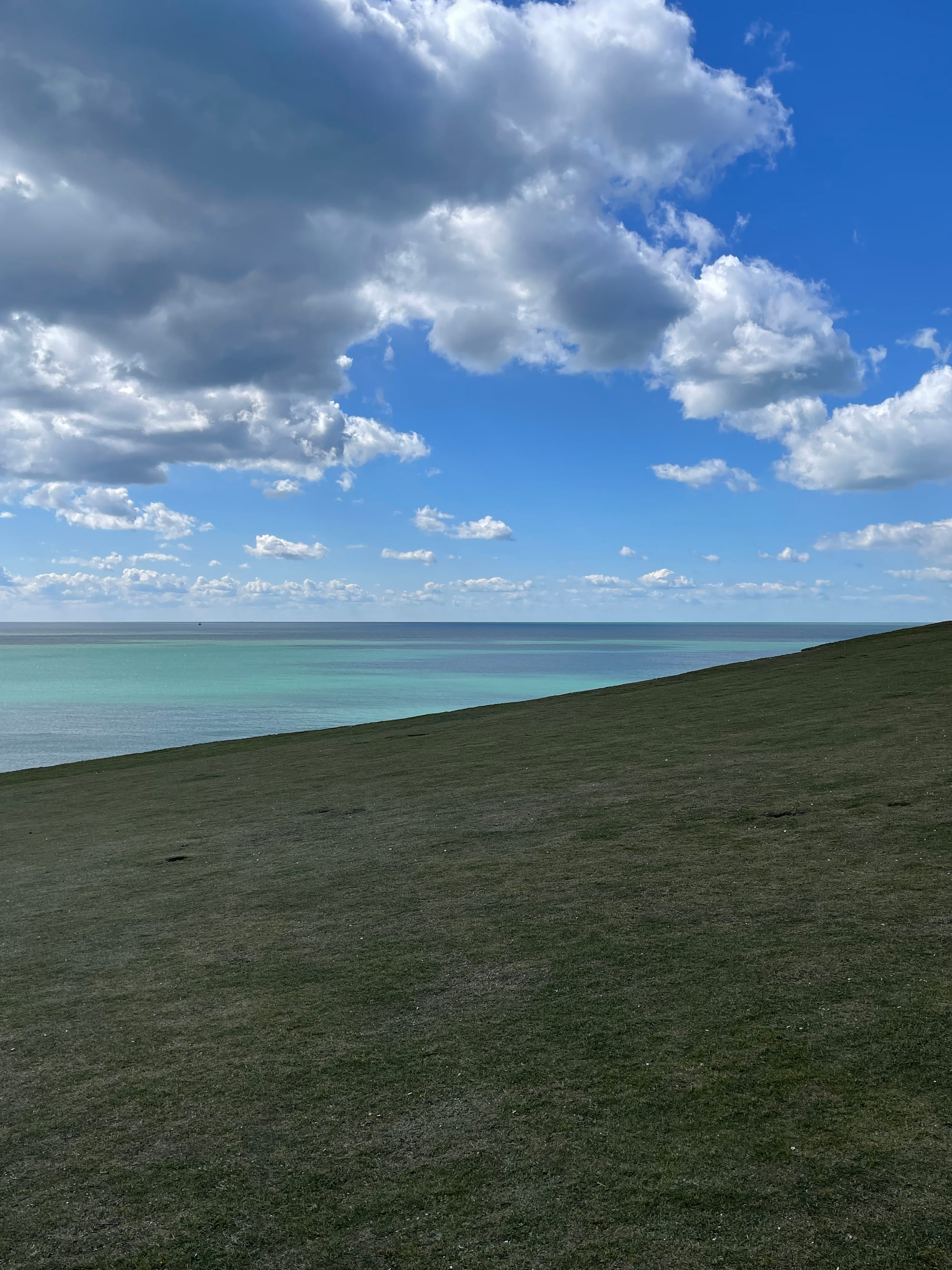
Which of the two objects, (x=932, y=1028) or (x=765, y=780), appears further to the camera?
(x=765, y=780)

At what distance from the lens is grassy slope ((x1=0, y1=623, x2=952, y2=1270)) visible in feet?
14.0

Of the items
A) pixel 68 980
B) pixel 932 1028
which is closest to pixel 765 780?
pixel 932 1028

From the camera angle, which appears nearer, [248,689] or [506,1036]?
[506,1036]

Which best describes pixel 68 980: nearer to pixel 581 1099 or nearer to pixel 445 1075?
pixel 445 1075

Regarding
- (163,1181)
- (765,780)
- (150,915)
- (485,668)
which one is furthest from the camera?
(485,668)

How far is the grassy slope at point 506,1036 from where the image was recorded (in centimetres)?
427

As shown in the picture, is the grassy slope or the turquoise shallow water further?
the turquoise shallow water

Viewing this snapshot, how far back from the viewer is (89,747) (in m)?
46.2

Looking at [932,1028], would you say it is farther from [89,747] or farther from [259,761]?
[89,747]

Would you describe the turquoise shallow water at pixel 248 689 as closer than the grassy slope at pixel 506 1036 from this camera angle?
No

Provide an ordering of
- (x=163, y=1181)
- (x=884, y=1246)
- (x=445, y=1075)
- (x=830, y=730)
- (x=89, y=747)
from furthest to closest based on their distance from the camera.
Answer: (x=89, y=747), (x=830, y=730), (x=445, y=1075), (x=163, y=1181), (x=884, y=1246)

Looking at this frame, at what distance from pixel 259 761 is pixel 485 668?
94653mm

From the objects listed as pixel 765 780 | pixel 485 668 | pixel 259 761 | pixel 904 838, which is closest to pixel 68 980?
pixel 904 838

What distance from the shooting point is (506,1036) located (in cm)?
606
